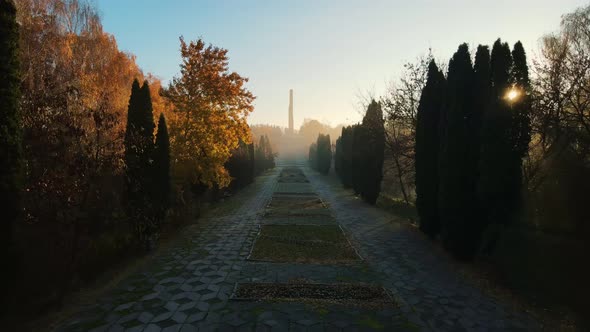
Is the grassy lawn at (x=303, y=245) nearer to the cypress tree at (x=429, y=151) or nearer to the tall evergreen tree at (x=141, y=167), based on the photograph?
the cypress tree at (x=429, y=151)

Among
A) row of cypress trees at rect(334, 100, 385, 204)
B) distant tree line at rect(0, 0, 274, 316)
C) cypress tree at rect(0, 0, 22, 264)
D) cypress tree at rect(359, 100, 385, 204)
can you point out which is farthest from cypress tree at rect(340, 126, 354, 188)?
cypress tree at rect(0, 0, 22, 264)

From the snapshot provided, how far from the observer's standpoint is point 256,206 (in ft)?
60.2

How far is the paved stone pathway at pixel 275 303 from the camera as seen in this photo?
17.1 feet

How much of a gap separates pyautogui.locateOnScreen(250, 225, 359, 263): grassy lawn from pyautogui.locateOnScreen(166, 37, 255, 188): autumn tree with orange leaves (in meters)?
3.98

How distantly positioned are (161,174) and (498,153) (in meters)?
9.42

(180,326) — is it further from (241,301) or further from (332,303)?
(332,303)

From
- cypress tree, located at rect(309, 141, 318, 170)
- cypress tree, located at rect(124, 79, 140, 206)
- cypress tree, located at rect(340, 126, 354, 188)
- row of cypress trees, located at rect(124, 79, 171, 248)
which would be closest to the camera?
cypress tree, located at rect(124, 79, 140, 206)

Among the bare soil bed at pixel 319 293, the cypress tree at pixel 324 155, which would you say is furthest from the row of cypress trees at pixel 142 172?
the cypress tree at pixel 324 155

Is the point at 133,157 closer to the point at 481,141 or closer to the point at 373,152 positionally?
the point at 481,141

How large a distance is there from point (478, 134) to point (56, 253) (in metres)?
10.00

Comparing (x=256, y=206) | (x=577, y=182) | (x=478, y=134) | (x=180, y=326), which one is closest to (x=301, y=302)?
(x=180, y=326)

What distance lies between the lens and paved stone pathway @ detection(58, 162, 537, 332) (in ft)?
17.1

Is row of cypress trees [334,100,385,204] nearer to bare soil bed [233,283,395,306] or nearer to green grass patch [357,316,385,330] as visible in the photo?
bare soil bed [233,283,395,306]

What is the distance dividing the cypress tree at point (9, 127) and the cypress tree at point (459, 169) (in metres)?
9.16
